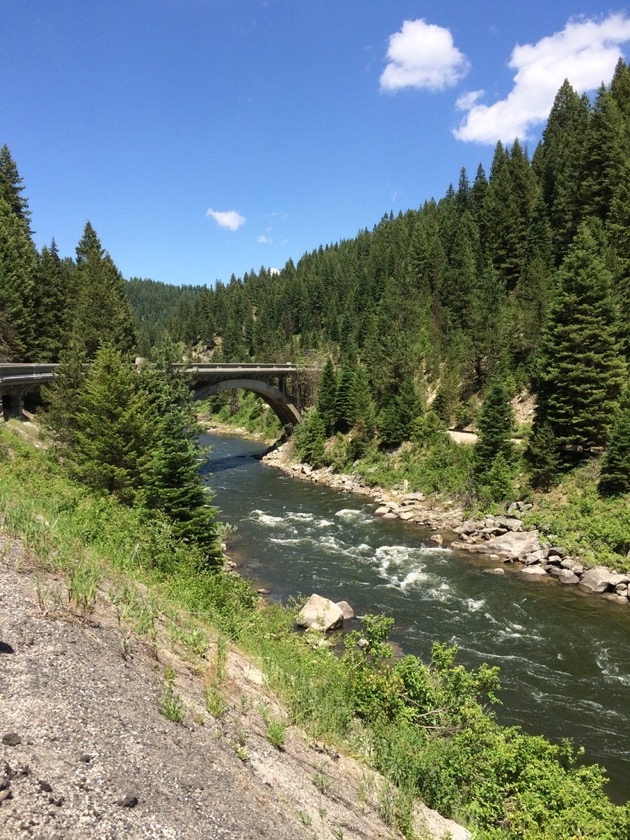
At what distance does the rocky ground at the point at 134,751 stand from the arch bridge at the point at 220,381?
24.9 m

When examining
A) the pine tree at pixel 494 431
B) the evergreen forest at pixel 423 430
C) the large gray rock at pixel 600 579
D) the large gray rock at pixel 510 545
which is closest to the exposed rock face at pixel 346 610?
the evergreen forest at pixel 423 430

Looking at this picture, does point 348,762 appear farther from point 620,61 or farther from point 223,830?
point 620,61

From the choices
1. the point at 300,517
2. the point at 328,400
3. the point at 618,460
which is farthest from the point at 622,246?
the point at 300,517

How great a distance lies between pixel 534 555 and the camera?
81.1ft

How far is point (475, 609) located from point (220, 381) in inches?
1591

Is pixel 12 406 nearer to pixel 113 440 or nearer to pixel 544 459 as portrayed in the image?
pixel 113 440

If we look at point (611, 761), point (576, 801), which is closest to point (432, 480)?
point (611, 761)

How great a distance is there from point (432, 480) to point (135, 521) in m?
26.8

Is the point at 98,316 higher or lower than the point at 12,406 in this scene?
higher

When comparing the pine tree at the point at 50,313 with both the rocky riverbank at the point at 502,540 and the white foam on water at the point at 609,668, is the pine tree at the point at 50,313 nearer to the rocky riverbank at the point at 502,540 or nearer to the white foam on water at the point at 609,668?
the rocky riverbank at the point at 502,540

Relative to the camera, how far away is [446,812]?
7.13m

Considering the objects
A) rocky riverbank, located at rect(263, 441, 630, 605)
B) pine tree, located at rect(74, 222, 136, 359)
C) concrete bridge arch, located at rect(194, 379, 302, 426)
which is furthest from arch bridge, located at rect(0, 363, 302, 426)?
rocky riverbank, located at rect(263, 441, 630, 605)

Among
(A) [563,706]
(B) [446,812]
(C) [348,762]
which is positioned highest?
(C) [348,762]

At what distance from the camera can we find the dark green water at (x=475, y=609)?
1351 centimetres
